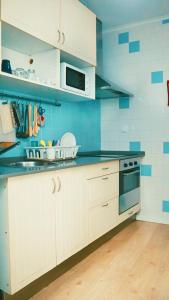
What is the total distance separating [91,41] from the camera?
248 centimetres

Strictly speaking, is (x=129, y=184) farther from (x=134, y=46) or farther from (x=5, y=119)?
(x=134, y=46)

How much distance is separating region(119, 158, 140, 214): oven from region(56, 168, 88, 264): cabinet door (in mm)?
740

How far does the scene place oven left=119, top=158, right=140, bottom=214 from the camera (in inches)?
105

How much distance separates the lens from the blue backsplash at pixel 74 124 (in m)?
2.46

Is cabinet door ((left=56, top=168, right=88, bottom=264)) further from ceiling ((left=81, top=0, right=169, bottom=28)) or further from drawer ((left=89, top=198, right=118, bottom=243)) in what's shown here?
ceiling ((left=81, top=0, right=169, bottom=28))

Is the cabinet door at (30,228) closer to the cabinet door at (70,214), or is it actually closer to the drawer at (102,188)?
the cabinet door at (70,214)

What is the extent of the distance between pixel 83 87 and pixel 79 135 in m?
0.74

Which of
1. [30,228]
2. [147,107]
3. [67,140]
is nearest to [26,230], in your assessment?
[30,228]

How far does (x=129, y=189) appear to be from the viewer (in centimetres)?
288

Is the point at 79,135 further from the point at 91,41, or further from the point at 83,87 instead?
the point at 91,41

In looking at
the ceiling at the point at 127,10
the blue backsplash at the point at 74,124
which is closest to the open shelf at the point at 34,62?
the blue backsplash at the point at 74,124

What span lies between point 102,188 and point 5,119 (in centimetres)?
102

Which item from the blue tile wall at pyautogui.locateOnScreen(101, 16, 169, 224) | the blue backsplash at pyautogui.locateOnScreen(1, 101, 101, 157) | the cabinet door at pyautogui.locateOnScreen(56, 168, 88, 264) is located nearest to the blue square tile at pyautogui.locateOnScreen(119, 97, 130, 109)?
the blue tile wall at pyautogui.locateOnScreen(101, 16, 169, 224)

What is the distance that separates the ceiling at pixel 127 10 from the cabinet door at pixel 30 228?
2.00 metres
